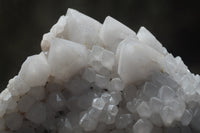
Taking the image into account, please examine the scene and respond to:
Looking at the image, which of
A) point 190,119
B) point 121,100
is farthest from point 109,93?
point 190,119

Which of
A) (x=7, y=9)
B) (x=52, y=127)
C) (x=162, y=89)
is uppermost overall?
(x=162, y=89)

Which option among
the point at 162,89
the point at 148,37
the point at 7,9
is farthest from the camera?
the point at 7,9

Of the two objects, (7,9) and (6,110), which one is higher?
(6,110)

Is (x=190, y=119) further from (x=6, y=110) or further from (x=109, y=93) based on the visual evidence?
(x=6, y=110)

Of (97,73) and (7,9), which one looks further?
(7,9)

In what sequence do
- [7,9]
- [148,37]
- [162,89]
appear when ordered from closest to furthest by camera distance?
[162,89]
[148,37]
[7,9]

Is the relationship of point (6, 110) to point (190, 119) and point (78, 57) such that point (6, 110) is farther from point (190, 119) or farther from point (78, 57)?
point (190, 119)

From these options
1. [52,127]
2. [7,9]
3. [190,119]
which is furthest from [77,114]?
[7,9]
